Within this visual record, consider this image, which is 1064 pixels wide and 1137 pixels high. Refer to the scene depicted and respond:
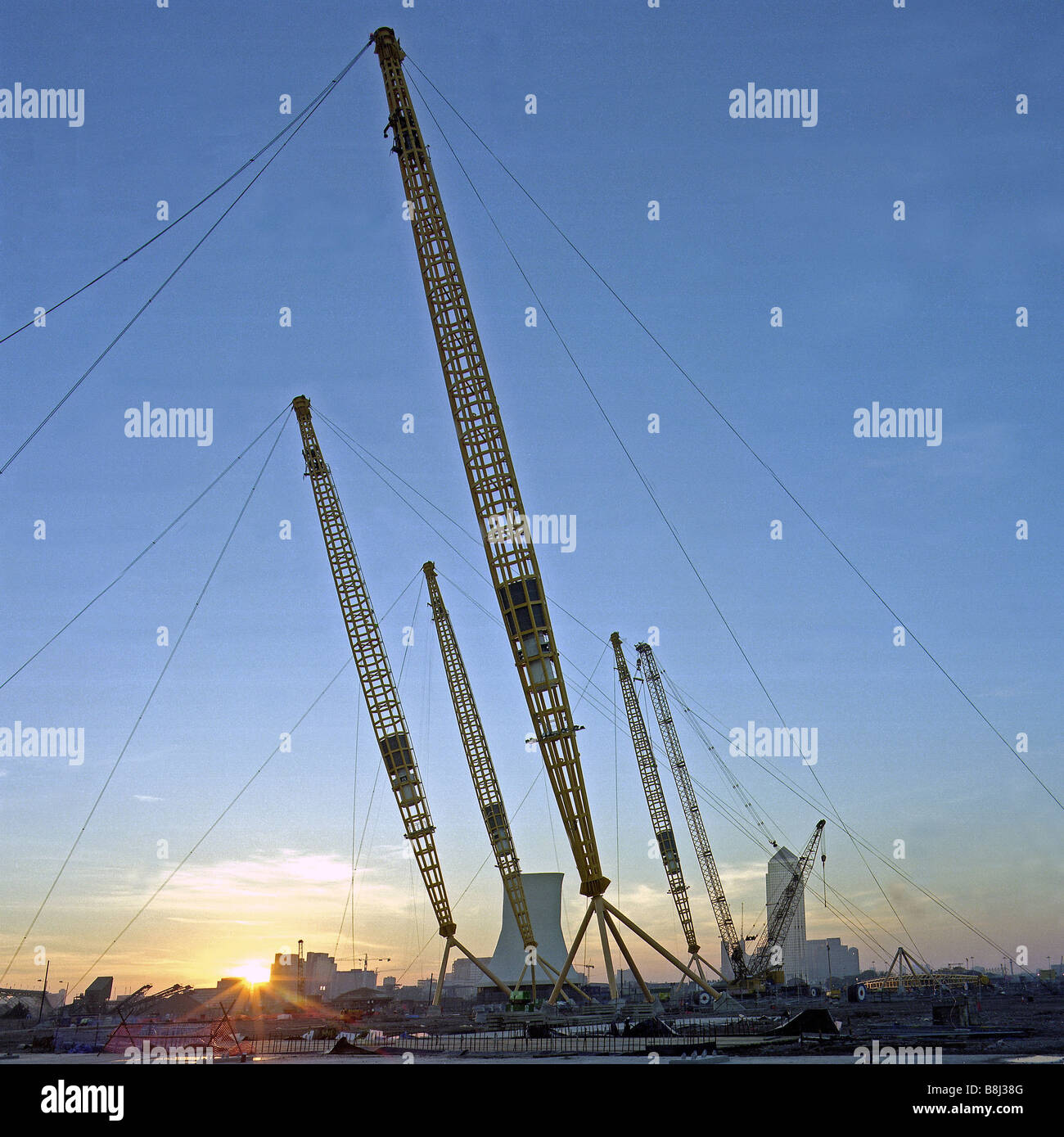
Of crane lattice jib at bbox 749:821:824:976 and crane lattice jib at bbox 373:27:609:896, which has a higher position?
crane lattice jib at bbox 373:27:609:896

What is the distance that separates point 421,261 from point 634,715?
295 ft

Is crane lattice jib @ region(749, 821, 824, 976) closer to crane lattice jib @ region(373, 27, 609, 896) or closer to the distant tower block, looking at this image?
the distant tower block

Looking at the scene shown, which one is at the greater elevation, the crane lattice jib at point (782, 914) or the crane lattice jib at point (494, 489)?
the crane lattice jib at point (494, 489)

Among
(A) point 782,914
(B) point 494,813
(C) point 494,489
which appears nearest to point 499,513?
(C) point 494,489

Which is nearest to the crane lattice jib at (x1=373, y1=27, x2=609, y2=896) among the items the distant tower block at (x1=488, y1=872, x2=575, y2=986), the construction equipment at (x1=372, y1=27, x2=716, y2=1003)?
the construction equipment at (x1=372, y1=27, x2=716, y2=1003)

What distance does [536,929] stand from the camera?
5443 inches

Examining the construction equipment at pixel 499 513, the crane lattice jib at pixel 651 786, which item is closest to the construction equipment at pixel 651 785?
the crane lattice jib at pixel 651 786

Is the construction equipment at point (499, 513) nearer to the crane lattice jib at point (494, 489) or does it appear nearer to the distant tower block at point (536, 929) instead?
the crane lattice jib at point (494, 489)

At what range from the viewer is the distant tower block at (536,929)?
132 metres

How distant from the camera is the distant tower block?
435ft

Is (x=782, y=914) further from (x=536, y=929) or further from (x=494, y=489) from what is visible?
(x=494, y=489)

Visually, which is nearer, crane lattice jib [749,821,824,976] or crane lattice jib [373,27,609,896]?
crane lattice jib [373,27,609,896]

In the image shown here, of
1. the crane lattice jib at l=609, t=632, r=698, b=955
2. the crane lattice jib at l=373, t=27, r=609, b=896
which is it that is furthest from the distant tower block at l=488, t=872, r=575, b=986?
the crane lattice jib at l=373, t=27, r=609, b=896
